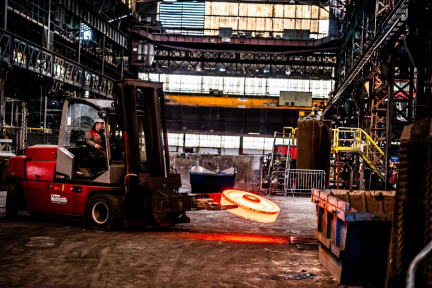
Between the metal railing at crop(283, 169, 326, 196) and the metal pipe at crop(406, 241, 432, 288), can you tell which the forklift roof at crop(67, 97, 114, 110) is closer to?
the metal pipe at crop(406, 241, 432, 288)

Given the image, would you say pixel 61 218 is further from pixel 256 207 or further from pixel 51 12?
pixel 51 12

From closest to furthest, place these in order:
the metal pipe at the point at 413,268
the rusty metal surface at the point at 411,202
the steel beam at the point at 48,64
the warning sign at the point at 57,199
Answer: the metal pipe at the point at 413,268 < the rusty metal surface at the point at 411,202 < the warning sign at the point at 57,199 < the steel beam at the point at 48,64

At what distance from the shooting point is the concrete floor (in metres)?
6.11

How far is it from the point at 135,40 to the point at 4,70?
25.3m

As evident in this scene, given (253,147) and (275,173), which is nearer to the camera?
(275,173)

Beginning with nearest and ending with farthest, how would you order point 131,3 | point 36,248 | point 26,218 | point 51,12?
point 36,248
point 26,218
point 51,12
point 131,3

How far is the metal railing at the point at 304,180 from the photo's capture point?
20.8 m

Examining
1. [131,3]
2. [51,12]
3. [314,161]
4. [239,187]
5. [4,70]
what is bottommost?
[239,187]

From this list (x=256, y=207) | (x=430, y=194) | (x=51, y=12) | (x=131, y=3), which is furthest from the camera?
(x=131, y=3)

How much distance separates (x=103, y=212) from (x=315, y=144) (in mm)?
13246

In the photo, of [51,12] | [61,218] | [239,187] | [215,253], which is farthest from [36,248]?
[51,12]

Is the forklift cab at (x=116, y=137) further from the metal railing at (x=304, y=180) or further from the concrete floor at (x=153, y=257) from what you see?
the metal railing at (x=304, y=180)

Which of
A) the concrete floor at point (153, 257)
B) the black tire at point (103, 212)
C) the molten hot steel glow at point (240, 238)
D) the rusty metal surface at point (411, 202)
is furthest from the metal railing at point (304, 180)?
the rusty metal surface at point (411, 202)

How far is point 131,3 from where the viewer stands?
45.6 m
